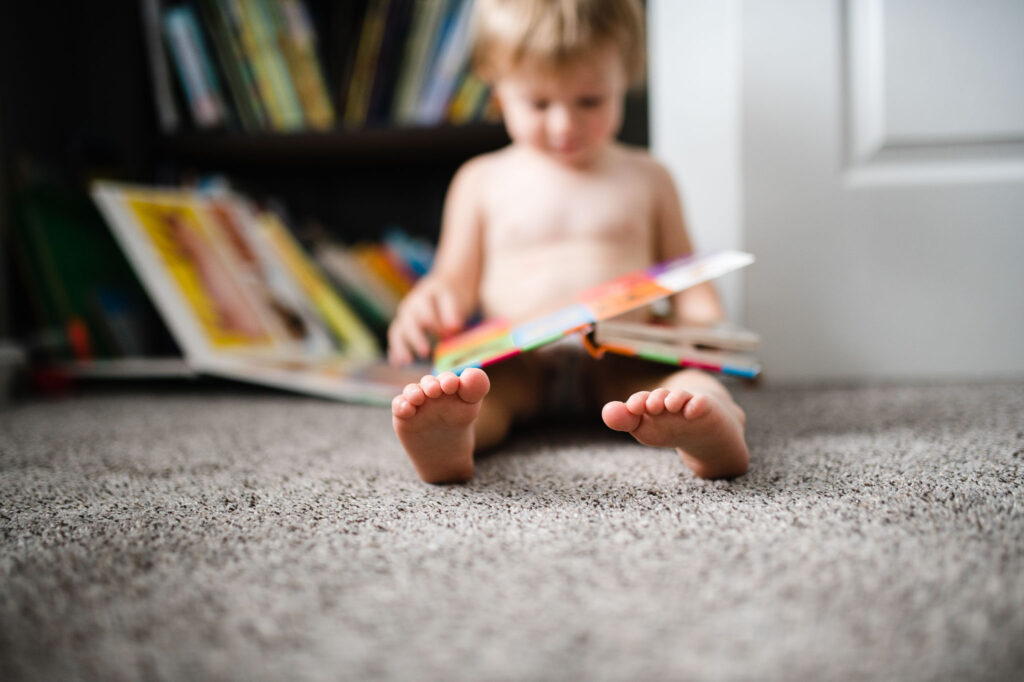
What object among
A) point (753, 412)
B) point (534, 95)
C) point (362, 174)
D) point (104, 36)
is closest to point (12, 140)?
point (104, 36)

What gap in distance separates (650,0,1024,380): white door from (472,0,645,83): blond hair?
280mm

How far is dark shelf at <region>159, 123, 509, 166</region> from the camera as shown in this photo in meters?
1.23

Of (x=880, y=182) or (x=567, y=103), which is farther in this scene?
(x=880, y=182)

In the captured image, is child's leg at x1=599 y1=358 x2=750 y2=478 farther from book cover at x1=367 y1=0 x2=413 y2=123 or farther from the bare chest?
book cover at x1=367 y1=0 x2=413 y2=123

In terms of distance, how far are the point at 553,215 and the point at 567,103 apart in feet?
0.41

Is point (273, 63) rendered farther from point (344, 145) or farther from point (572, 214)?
point (572, 214)

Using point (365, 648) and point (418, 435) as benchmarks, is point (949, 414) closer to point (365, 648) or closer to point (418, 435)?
point (418, 435)

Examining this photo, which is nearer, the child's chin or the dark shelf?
the child's chin

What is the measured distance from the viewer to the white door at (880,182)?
36.0 inches

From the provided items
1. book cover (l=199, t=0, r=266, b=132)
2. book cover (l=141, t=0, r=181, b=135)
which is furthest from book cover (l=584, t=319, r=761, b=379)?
book cover (l=141, t=0, r=181, b=135)

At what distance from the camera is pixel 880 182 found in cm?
95

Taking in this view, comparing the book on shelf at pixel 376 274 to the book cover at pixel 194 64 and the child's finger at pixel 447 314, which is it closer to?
the book cover at pixel 194 64

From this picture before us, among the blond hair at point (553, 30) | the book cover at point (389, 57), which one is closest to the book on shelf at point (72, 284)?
the book cover at point (389, 57)

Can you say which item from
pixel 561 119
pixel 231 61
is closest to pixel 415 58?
pixel 231 61
